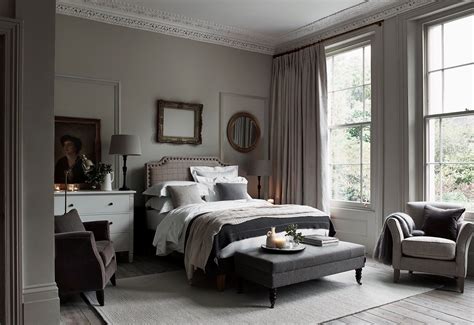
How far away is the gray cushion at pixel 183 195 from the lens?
5184 millimetres

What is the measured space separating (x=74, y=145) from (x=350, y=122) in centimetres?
395

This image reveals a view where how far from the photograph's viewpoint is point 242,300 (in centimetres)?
372

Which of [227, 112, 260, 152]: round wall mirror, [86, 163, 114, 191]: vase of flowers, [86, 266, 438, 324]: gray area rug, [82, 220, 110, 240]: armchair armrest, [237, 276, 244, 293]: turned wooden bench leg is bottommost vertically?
[86, 266, 438, 324]: gray area rug

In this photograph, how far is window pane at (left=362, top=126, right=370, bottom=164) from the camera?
19.3 ft

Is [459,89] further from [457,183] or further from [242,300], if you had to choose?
[242,300]

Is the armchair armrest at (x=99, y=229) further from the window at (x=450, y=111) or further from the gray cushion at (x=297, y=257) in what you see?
the window at (x=450, y=111)

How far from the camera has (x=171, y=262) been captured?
5176 millimetres

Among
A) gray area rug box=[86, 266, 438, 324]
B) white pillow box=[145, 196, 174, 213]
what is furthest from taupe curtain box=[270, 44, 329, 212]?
white pillow box=[145, 196, 174, 213]

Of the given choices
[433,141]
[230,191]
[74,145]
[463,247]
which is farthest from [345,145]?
[74,145]

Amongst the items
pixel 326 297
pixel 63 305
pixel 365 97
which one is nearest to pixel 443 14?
pixel 365 97

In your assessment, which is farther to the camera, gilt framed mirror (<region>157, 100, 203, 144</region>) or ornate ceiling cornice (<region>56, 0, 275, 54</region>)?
gilt framed mirror (<region>157, 100, 203, 144</region>)

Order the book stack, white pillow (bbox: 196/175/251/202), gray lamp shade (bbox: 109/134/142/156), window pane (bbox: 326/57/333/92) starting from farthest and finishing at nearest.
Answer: window pane (bbox: 326/57/333/92), white pillow (bbox: 196/175/251/202), gray lamp shade (bbox: 109/134/142/156), the book stack

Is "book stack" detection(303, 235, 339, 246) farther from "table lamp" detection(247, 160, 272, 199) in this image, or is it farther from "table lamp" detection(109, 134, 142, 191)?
"table lamp" detection(109, 134, 142, 191)

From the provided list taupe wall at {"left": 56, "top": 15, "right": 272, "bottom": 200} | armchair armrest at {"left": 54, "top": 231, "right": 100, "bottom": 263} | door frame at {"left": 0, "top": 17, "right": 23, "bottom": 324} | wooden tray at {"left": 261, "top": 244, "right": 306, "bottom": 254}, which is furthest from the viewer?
taupe wall at {"left": 56, "top": 15, "right": 272, "bottom": 200}
